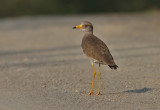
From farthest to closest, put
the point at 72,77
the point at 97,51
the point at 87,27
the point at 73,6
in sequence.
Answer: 1. the point at 73,6
2. the point at 72,77
3. the point at 87,27
4. the point at 97,51

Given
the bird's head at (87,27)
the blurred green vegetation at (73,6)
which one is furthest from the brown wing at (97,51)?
the blurred green vegetation at (73,6)

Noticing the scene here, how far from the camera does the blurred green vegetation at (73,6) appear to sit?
43.8 m

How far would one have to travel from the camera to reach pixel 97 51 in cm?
805

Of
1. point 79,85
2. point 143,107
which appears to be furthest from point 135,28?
point 143,107

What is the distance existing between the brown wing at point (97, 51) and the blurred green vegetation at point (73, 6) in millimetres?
35028

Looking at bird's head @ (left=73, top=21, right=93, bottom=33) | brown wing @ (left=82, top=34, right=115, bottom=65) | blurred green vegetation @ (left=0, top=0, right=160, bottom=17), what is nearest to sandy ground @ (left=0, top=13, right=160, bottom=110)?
brown wing @ (left=82, top=34, right=115, bottom=65)

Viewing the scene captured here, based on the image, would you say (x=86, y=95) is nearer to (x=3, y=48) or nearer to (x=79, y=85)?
(x=79, y=85)

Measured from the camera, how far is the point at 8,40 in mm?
19781

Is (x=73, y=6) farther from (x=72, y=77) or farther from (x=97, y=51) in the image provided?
(x=97, y=51)

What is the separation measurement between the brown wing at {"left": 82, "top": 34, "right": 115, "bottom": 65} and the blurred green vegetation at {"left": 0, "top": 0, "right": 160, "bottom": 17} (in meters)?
35.0

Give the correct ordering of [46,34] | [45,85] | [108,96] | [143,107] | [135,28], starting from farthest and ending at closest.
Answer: [135,28]
[46,34]
[45,85]
[108,96]
[143,107]

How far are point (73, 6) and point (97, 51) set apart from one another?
1530 inches

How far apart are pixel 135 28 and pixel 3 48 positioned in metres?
9.43

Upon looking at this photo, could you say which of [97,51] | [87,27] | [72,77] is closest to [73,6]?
[72,77]
